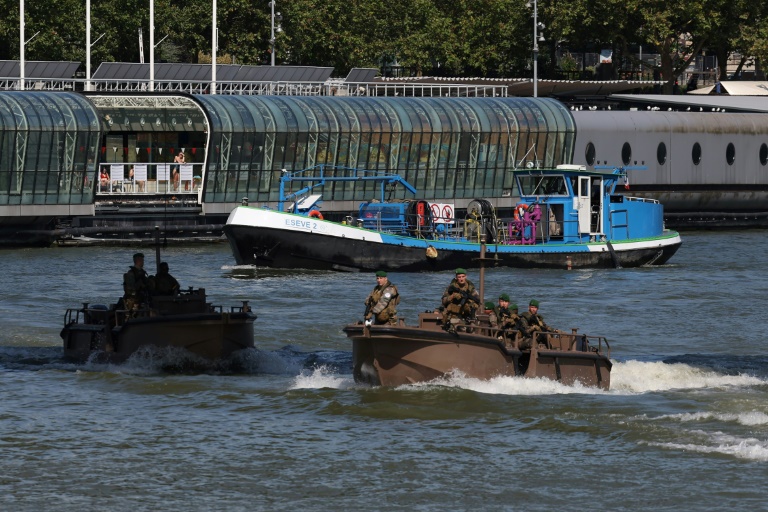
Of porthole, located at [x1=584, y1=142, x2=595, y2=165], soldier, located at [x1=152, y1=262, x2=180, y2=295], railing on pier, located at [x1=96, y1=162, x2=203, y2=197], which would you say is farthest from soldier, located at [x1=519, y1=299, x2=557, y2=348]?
porthole, located at [x1=584, y1=142, x2=595, y2=165]

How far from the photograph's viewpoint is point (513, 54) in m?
119

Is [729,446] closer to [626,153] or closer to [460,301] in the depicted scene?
[460,301]

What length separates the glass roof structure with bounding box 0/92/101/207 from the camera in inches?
2734

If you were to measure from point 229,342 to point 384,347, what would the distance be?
184 inches

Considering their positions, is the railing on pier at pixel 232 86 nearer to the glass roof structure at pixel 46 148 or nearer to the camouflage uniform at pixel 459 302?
the glass roof structure at pixel 46 148

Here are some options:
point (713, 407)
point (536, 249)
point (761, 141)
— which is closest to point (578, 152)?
point (761, 141)

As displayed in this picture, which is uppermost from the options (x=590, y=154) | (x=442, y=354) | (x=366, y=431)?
(x=590, y=154)

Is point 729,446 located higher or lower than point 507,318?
lower

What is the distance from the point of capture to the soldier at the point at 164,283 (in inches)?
1384

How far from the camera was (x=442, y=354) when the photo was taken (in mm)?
31109

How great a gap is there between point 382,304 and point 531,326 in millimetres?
3079

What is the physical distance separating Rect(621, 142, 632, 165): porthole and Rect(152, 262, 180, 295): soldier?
174 feet

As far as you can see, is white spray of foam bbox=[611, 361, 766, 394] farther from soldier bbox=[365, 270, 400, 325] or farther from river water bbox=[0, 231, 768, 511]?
soldier bbox=[365, 270, 400, 325]

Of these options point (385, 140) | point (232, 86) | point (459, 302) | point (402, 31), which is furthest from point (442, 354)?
point (402, 31)
